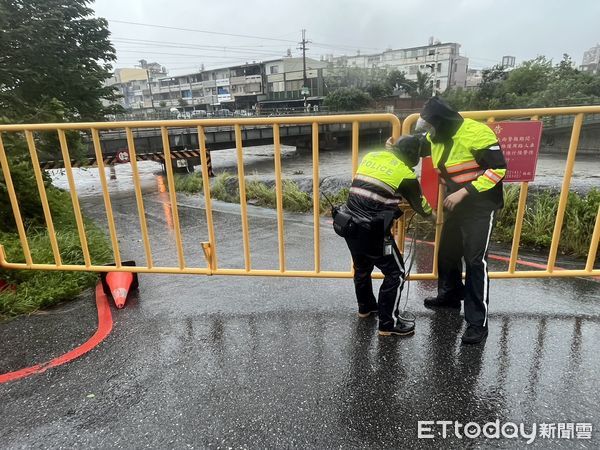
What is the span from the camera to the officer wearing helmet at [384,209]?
2.49m

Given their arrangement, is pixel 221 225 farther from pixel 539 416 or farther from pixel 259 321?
pixel 539 416

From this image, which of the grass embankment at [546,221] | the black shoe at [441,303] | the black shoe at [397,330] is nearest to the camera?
the black shoe at [397,330]

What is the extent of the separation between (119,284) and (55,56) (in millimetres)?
11740

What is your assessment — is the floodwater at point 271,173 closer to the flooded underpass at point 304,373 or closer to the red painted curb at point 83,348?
the flooded underpass at point 304,373

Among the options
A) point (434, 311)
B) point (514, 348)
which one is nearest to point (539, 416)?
point (514, 348)

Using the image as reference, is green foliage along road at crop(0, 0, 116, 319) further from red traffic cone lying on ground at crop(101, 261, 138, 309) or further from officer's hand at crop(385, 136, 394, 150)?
officer's hand at crop(385, 136, 394, 150)

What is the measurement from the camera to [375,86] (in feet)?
202

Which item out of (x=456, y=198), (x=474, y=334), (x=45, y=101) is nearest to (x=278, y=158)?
(x=456, y=198)

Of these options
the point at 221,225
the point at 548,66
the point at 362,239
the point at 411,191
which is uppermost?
the point at 548,66

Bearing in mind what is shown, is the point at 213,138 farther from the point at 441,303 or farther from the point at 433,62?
the point at 433,62

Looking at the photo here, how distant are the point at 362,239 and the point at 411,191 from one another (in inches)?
17.6

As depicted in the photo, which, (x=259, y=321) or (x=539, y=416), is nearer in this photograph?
(x=539, y=416)

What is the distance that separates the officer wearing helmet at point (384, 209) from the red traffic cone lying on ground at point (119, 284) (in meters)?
2.05
